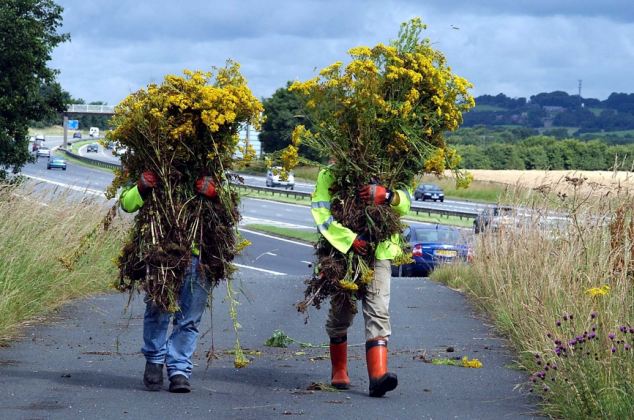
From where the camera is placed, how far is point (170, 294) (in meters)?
9.29

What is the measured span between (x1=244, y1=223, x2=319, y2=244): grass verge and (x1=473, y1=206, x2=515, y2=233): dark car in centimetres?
2753

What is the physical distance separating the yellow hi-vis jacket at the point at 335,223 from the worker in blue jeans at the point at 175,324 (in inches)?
32.7

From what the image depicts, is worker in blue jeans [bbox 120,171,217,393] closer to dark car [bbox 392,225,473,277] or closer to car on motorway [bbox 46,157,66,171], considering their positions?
dark car [bbox 392,225,473,277]

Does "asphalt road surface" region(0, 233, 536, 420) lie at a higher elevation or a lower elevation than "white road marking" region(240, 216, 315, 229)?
higher

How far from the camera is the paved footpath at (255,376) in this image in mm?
8664

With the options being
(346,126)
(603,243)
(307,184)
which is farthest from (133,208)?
(307,184)

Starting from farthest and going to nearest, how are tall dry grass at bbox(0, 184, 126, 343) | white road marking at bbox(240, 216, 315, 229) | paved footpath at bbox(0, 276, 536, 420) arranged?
white road marking at bbox(240, 216, 315, 229)
tall dry grass at bbox(0, 184, 126, 343)
paved footpath at bbox(0, 276, 536, 420)

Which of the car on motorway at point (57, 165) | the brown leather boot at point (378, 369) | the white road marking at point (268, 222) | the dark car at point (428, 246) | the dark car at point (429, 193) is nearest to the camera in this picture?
the brown leather boot at point (378, 369)

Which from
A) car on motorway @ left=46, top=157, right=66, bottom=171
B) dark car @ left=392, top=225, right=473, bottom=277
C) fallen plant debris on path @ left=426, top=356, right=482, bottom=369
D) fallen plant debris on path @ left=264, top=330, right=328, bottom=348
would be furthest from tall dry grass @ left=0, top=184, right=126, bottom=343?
car on motorway @ left=46, top=157, right=66, bottom=171

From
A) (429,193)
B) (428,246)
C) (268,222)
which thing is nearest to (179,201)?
(428,246)

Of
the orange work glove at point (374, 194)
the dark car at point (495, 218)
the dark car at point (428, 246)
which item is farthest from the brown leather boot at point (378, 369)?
the dark car at point (428, 246)

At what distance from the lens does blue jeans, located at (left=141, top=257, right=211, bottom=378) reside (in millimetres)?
9375

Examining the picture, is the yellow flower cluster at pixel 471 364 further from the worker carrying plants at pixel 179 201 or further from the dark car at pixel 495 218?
the dark car at pixel 495 218

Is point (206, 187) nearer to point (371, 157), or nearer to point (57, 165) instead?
point (371, 157)
